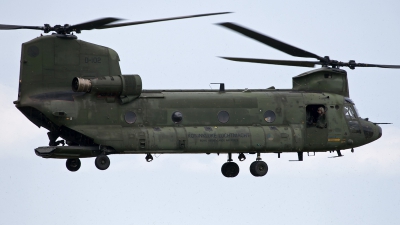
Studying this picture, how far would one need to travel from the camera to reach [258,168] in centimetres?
4469

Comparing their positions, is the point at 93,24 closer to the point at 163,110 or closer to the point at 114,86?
the point at 114,86

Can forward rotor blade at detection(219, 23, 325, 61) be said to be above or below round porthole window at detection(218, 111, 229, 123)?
above

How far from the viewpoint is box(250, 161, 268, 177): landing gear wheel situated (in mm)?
44656

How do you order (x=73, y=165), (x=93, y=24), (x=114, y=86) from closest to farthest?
(x=93, y=24)
(x=114, y=86)
(x=73, y=165)

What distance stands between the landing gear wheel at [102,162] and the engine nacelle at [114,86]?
95.5 inches

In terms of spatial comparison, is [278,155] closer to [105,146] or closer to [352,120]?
[352,120]

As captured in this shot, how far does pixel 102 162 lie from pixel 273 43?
9.03 m

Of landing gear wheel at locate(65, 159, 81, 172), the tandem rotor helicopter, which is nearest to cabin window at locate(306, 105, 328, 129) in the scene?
the tandem rotor helicopter

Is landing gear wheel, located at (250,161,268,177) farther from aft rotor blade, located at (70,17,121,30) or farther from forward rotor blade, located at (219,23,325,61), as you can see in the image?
aft rotor blade, located at (70,17,121,30)

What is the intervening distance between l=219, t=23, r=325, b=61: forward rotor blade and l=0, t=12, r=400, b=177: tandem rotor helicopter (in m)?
0.04

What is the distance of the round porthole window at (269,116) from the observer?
44469mm

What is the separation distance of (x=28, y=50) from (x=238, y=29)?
27.8ft

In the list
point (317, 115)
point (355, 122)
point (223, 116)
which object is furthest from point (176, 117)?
point (355, 122)

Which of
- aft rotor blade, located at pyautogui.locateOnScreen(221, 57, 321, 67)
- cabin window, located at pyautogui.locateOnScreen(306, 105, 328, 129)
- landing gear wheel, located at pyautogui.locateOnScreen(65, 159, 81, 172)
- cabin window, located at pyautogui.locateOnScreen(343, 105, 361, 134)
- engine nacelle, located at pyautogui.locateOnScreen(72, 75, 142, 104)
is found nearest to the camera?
engine nacelle, located at pyautogui.locateOnScreen(72, 75, 142, 104)
